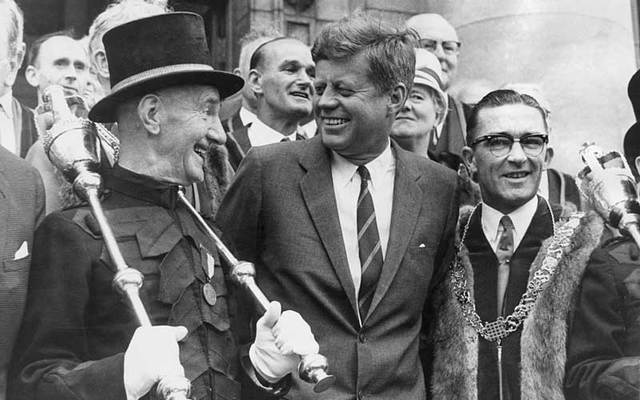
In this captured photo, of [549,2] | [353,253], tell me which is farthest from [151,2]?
[549,2]

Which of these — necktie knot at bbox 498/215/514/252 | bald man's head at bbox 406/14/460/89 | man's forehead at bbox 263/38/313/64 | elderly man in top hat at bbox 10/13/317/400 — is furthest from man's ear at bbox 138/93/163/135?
bald man's head at bbox 406/14/460/89

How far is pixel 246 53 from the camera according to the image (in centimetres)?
713

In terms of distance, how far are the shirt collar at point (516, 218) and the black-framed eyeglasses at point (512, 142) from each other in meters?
0.22

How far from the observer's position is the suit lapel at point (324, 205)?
4348 millimetres

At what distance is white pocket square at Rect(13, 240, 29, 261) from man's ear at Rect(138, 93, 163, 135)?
0.63 m

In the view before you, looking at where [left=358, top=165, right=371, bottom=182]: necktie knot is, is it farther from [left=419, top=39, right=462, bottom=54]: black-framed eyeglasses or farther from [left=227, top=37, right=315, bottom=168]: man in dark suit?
[left=419, top=39, right=462, bottom=54]: black-framed eyeglasses

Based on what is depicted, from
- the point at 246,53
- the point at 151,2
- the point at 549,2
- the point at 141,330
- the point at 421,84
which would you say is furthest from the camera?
the point at 549,2

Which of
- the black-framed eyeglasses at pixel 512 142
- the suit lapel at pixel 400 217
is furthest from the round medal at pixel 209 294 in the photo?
the black-framed eyeglasses at pixel 512 142

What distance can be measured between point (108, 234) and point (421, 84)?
8.93 ft

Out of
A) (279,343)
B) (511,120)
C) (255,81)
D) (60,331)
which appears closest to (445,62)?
(255,81)

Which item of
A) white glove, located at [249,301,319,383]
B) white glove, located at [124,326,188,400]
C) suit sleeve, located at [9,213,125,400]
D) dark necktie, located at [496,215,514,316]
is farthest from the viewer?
dark necktie, located at [496,215,514,316]

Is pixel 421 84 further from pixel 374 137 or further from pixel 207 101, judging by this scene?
pixel 207 101

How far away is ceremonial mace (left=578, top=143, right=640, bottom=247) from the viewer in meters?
4.56

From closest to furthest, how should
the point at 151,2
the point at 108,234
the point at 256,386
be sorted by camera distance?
the point at 108,234 → the point at 256,386 → the point at 151,2
